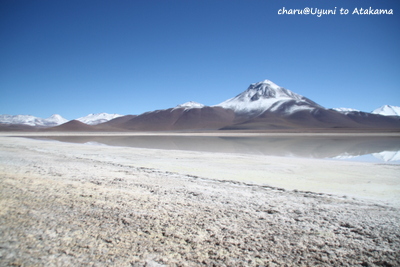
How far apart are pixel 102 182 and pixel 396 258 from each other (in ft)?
18.7

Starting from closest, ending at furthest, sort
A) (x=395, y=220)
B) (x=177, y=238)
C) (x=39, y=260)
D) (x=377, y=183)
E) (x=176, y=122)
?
(x=39, y=260) < (x=177, y=238) < (x=395, y=220) < (x=377, y=183) < (x=176, y=122)

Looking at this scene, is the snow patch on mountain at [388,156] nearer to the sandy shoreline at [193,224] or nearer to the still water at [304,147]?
the still water at [304,147]

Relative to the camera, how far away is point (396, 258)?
278cm

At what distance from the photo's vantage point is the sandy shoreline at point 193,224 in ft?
9.12

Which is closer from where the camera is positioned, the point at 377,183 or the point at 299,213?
the point at 299,213

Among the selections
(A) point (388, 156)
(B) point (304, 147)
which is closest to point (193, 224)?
(A) point (388, 156)

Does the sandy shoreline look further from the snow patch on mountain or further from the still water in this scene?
the still water

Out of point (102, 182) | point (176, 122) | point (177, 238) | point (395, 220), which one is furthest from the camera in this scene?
point (176, 122)

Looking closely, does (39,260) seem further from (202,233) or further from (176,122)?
(176,122)

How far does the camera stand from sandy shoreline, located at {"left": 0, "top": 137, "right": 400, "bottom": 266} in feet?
9.12

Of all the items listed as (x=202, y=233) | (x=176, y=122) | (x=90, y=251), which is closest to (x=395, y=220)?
(x=202, y=233)

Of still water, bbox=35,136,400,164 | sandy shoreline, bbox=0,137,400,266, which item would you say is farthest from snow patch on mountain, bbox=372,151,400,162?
sandy shoreline, bbox=0,137,400,266

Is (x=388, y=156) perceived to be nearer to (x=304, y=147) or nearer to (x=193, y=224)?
(x=304, y=147)

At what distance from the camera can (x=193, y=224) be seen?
3.62 m
